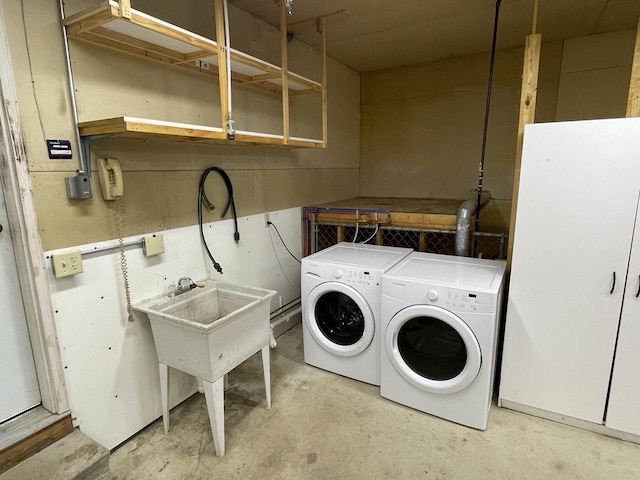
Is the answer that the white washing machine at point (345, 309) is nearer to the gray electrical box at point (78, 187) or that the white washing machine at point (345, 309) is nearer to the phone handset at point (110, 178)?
the phone handset at point (110, 178)

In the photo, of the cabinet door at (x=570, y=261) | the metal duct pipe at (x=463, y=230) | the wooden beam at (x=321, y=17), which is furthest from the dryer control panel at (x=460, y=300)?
the wooden beam at (x=321, y=17)

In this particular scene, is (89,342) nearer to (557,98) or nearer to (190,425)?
(190,425)

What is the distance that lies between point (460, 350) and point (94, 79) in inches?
94.6

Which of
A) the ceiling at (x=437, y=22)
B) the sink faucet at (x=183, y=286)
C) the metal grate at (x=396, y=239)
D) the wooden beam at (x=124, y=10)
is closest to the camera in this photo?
the wooden beam at (x=124, y=10)

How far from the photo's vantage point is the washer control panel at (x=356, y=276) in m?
2.25

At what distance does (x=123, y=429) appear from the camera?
6.19ft

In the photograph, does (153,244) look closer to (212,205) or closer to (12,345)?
(212,205)

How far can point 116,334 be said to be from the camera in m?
1.82

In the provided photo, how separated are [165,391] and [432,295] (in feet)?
5.31

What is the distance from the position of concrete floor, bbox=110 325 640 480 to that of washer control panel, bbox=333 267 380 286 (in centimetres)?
77

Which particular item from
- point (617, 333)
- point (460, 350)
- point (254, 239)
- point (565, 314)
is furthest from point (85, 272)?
point (617, 333)

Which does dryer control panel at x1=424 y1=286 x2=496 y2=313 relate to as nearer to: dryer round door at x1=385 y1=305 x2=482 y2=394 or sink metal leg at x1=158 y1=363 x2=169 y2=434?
dryer round door at x1=385 y1=305 x2=482 y2=394

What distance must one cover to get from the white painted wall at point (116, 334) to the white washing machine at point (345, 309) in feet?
2.36

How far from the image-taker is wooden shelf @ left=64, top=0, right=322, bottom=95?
4.60ft
